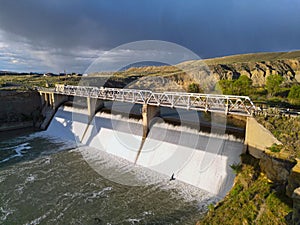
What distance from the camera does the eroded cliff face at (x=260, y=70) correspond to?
233 feet

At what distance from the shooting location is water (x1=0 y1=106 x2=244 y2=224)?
462 inches

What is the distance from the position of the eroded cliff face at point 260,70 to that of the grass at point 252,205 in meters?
63.0

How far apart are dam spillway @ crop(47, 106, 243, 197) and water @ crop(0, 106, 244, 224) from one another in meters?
0.44

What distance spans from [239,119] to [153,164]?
11.5 metres

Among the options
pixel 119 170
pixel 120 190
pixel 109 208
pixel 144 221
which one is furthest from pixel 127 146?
pixel 144 221

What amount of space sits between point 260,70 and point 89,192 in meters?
74.4

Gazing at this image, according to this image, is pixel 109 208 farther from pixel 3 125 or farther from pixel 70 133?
pixel 3 125

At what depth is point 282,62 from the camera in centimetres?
7875

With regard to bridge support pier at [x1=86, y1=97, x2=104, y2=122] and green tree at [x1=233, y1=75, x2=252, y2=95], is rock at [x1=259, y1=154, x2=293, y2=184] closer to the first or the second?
bridge support pier at [x1=86, y1=97, x2=104, y2=122]

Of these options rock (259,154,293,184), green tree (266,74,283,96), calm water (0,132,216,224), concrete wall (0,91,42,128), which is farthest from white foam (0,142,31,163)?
green tree (266,74,283,96)

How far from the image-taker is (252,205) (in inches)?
391

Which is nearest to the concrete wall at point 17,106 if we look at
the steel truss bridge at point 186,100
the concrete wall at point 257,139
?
the steel truss bridge at point 186,100

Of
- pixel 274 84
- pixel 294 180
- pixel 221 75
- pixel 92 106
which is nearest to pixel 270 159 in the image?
pixel 294 180

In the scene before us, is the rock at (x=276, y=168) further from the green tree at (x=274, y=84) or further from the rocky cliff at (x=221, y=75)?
the rocky cliff at (x=221, y=75)
